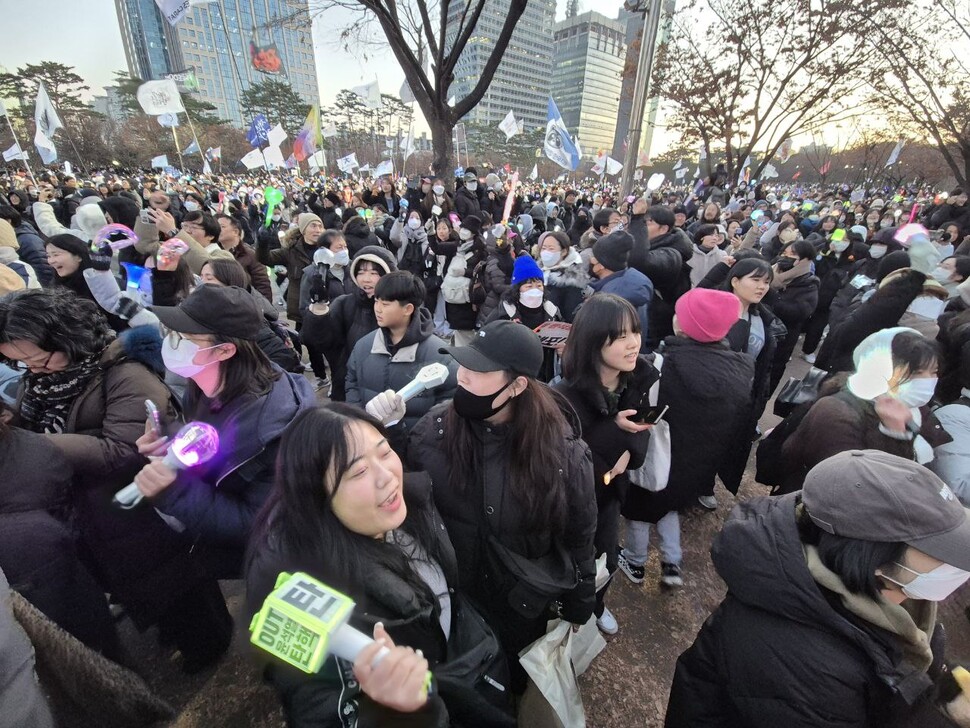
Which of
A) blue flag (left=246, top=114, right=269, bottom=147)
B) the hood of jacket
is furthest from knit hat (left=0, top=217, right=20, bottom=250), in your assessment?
blue flag (left=246, top=114, right=269, bottom=147)

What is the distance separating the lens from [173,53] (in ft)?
267

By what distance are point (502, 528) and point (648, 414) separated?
99cm

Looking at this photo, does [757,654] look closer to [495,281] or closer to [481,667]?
[481,667]

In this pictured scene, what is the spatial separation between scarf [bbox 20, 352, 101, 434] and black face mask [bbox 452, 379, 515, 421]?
1717 millimetres

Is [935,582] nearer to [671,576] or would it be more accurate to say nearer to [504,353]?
[504,353]

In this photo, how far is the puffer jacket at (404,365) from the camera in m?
2.78

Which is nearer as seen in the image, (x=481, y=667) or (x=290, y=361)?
(x=481, y=667)

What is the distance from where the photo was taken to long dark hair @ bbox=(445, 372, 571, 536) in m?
1.73

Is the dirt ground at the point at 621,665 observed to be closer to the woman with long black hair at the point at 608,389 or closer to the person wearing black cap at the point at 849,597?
the woman with long black hair at the point at 608,389

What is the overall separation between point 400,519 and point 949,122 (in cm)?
2280

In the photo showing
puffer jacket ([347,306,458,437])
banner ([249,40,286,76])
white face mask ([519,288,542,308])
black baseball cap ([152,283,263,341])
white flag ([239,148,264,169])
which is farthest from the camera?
banner ([249,40,286,76])

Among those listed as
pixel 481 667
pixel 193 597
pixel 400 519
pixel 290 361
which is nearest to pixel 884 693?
pixel 481 667

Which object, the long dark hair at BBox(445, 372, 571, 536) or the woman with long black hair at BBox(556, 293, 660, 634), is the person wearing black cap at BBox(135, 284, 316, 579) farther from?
the woman with long black hair at BBox(556, 293, 660, 634)

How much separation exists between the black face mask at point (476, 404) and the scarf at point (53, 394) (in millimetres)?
1717
